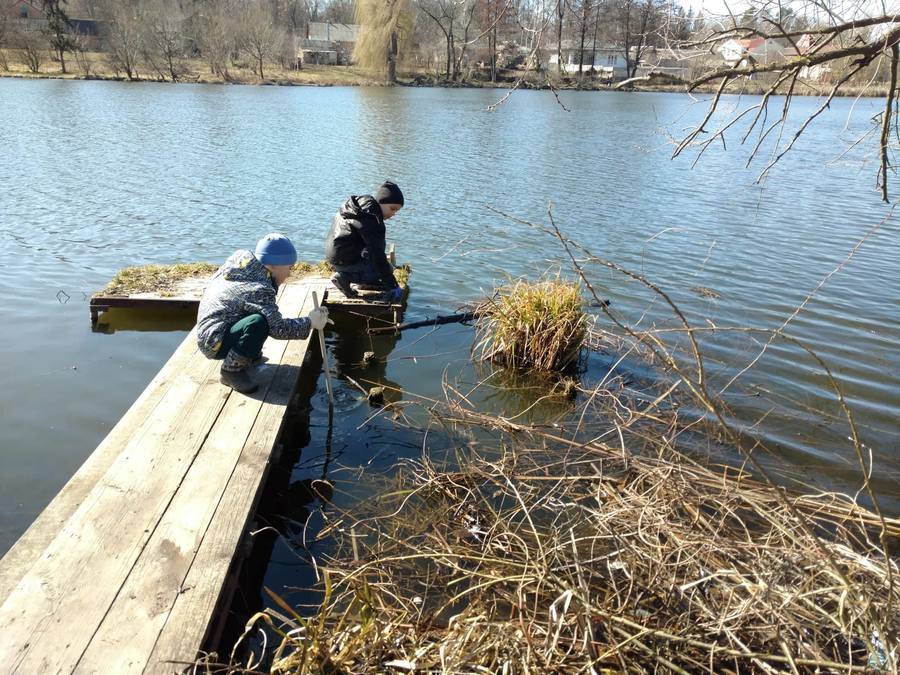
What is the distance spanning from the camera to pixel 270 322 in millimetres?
4496

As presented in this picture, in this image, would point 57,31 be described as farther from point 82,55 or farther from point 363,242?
point 363,242

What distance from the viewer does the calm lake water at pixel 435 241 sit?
5398 millimetres

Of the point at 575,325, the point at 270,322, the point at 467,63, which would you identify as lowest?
the point at 575,325

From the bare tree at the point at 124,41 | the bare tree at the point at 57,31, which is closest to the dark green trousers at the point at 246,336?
the bare tree at the point at 124,41

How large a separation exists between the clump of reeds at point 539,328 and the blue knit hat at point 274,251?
2.55 metres

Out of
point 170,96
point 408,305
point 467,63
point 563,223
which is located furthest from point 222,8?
point 408,305

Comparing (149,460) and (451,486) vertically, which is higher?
(149,460)

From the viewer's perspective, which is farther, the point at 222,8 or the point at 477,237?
the point at 222,8

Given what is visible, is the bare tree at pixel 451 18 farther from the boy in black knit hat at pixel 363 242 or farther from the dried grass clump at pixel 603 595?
the dried grass clump at pixel 603 595

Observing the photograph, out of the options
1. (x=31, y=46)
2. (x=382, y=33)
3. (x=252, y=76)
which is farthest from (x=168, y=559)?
(x=252, y=76)

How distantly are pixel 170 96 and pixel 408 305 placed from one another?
30.6 meters

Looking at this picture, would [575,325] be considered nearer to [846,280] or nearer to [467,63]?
[846,280]

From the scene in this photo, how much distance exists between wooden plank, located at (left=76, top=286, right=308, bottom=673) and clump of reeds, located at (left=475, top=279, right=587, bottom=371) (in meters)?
2.84

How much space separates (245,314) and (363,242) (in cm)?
261
